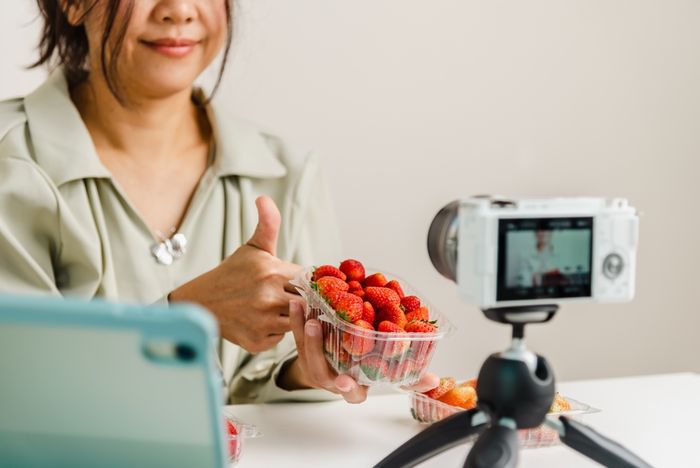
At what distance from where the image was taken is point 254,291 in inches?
53.3

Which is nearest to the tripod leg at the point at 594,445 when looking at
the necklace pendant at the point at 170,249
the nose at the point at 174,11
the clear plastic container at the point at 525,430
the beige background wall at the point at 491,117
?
the clear plastic container at the point at 525,430

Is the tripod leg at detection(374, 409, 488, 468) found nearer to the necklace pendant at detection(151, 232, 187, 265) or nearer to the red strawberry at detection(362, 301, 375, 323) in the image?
the red strawberry at detection(362, 301, 375, 323)

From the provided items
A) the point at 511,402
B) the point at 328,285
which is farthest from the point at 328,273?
the point at 511,402

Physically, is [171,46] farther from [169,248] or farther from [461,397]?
[461,397]

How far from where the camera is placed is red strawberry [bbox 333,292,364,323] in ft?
3.73

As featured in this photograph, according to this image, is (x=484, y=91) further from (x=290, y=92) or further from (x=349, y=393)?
(x=349, y=393)

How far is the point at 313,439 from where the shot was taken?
1.21m

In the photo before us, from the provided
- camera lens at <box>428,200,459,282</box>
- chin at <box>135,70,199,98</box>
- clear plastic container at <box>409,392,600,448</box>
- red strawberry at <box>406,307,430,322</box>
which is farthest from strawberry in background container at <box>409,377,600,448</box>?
chin at <box>135,70,199,98</box>

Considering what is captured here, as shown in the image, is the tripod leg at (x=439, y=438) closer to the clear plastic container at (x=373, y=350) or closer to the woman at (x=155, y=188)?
the clear plastic container at (x=373, y=350)

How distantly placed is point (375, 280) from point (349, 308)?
102 millimetres

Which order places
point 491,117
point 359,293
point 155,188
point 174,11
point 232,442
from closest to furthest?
point 232,442
point 359,293
point 174,11
point 155,188
point 491,117

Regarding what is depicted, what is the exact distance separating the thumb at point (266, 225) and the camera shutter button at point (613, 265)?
542mm

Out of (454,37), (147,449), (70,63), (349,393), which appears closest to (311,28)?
(454,37)

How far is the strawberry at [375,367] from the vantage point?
1148mm
